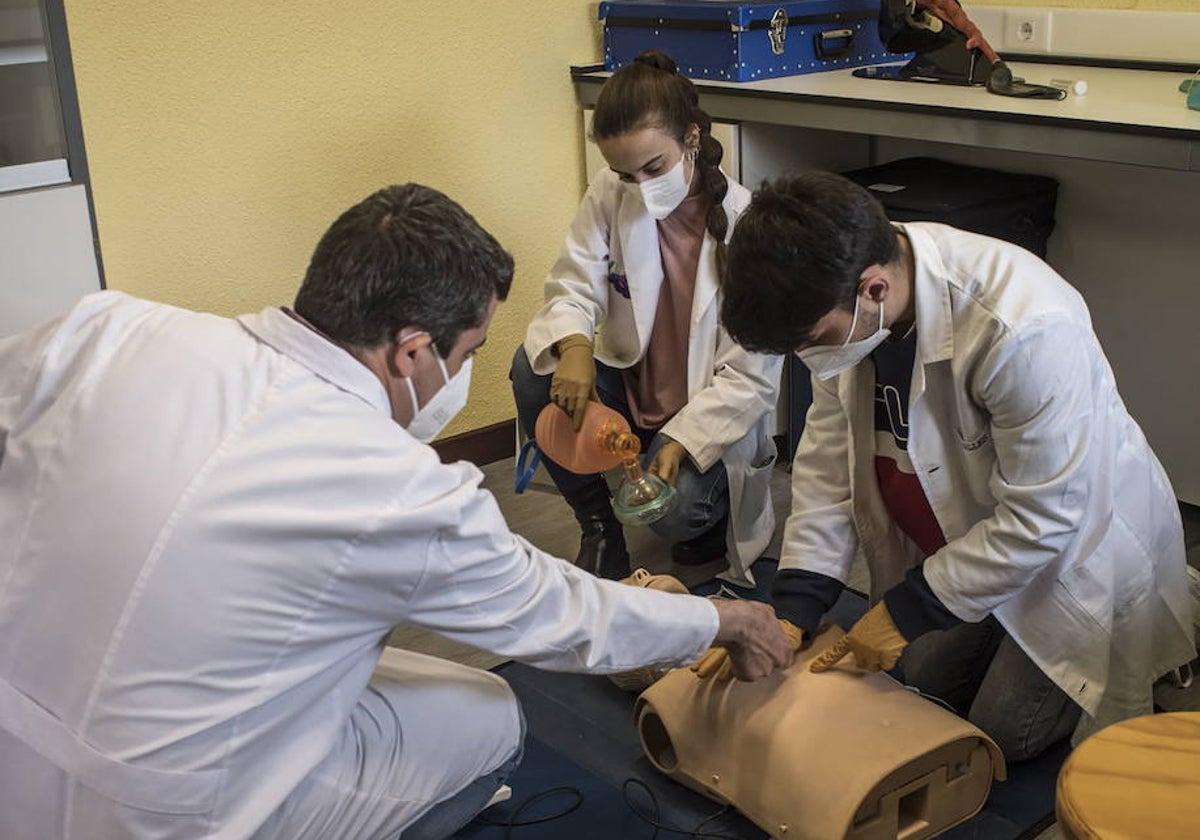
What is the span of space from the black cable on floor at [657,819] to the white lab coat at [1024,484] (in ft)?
1.24

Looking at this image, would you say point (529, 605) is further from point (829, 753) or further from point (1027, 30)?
point (1027, 30)

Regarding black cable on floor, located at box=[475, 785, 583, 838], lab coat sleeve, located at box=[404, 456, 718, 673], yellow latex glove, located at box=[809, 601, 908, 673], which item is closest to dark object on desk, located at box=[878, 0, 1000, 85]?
yellow latex glove, located at box=[809, 601, 908, 673]

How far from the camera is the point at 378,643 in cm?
149

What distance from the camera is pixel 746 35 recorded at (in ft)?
9.02

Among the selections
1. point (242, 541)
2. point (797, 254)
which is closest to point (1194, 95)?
point (797, 254)

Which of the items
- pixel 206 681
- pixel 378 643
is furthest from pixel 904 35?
pixel 206 681

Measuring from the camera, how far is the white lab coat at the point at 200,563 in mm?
1276

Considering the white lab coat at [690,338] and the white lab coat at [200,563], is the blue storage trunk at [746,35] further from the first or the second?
the white lab coat at [200,563]

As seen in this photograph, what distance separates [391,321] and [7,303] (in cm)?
129

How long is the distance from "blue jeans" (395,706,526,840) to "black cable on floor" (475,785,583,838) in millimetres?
84

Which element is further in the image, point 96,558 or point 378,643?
point 378,643

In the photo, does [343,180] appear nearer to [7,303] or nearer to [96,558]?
[7,303]

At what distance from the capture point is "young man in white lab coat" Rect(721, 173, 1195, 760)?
1581 mm

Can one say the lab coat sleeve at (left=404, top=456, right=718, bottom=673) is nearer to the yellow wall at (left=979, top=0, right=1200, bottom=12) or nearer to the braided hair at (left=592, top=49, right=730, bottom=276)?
the braided hair at (left=592, top=49, right=730, bottom=276)
